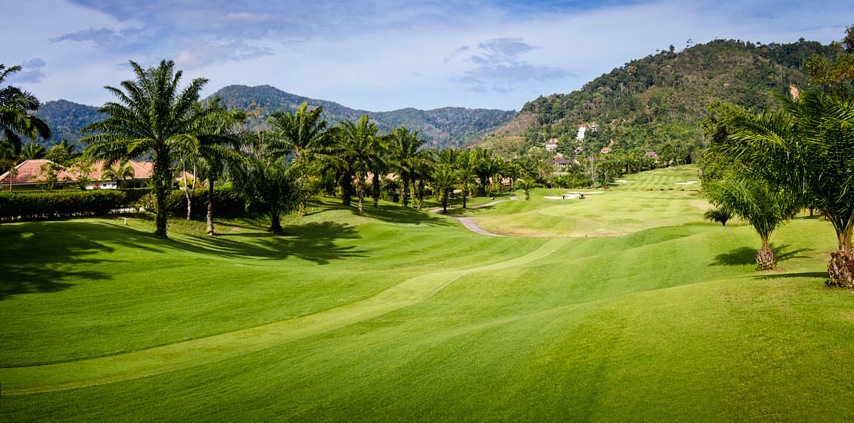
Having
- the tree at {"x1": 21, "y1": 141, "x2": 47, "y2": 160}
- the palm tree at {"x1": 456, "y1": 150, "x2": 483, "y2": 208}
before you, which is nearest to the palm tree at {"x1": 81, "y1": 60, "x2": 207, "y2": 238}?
the palm tree at {"x1": 456, "y1": 150, "x2": 483, "y2": 208}

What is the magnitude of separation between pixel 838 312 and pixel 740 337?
263 centimetres

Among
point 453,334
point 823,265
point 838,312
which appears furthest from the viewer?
point 823,265

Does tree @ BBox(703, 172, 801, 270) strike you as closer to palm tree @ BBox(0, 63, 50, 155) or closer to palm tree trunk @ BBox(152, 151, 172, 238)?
palm tree trunk @ BBox(152, 151, 172, 238)

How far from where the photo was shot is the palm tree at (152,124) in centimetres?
3009

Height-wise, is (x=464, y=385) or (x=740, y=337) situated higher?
(x=740, y=337)

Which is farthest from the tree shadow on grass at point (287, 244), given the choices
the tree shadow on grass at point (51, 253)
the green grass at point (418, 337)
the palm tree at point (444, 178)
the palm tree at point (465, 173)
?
the palm tree at point (465, 173)

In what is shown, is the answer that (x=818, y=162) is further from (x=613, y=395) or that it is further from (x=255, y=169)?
(x=255, y=169)

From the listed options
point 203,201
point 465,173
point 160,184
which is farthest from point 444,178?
point 160,184

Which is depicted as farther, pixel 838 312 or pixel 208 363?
pixel 208 363

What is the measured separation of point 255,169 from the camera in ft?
139

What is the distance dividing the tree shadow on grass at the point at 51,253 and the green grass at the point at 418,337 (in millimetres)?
132

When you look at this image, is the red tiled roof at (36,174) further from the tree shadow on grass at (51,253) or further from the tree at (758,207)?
the tree at (758,207)

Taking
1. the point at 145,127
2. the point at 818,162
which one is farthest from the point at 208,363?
the point at 145,127

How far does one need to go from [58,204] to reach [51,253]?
15.4 m
